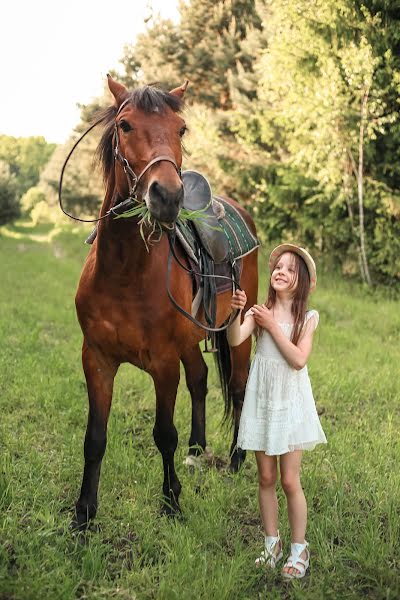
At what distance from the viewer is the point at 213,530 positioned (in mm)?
3102

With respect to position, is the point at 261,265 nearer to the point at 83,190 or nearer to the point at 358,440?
the point at 358,440

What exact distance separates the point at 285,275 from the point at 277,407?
619 mm

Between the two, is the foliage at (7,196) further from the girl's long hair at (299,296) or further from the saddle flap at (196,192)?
the girl's long hair at (299,296)

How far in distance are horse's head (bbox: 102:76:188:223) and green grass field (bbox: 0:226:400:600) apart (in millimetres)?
1673

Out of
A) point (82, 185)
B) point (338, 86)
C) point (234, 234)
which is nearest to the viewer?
point (234, 234)

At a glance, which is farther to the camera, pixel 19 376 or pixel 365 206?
pixel 365 206

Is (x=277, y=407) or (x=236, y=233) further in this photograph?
(x=236, y=233)

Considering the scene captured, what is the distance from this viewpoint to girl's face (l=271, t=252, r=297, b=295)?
2713 mm

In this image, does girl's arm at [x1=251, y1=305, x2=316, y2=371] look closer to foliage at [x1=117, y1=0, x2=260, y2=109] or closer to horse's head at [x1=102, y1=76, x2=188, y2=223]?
horse's head at [x1=102, y1=76, x2=188, y2=223]

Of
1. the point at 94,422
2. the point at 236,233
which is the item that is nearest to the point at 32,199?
the point at 236,233

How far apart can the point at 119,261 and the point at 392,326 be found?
20.5 ft

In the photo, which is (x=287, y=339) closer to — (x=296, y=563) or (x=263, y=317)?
(x=263, y=317)

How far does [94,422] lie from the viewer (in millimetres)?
3250

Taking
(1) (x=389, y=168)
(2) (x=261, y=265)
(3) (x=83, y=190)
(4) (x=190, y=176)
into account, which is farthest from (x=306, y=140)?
(3) (x=83, y=190)
